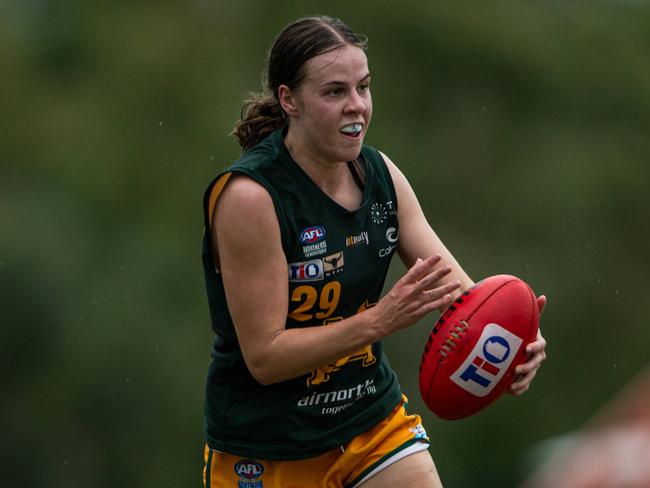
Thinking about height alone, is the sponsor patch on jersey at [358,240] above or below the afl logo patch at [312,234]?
below

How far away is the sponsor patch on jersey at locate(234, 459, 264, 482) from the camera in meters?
Answer: 3.70

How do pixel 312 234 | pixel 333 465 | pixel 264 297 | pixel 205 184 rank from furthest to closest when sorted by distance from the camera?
1. pixel 205 184
2. pixel 333 465
3. pixel 312 234
4. pixel 264 297

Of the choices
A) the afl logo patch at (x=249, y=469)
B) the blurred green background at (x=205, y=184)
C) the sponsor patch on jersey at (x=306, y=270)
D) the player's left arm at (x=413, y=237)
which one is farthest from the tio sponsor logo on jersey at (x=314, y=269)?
the blurred green background at (x=205, y=184)

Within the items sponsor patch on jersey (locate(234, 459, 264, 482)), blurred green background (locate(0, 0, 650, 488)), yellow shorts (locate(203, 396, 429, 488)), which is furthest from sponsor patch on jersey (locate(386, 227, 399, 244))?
blurred green background (locate(0, 0, 650, 488))

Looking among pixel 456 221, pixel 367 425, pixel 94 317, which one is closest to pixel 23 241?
pixel 94 317

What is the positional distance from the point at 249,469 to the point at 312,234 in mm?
747

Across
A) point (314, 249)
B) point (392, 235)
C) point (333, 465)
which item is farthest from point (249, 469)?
point (392, 235)

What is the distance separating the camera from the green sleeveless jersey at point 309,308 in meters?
3.55

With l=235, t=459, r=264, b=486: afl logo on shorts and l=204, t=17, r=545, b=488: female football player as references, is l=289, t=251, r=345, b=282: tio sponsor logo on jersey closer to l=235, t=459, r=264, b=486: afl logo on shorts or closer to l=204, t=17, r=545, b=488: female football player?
l=204, t=17, r=545, b=488: female football player

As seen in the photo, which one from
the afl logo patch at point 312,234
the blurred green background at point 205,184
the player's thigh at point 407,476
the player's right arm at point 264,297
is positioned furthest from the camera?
the blurred green background at point 205,184

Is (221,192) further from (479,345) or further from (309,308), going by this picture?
(479,345)

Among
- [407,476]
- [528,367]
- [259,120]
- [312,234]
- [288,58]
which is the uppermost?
[288,58]

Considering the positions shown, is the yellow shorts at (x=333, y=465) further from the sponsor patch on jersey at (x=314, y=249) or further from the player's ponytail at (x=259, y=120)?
the player's ponytail at (x=259, y=120)

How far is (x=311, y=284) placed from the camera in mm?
3561
